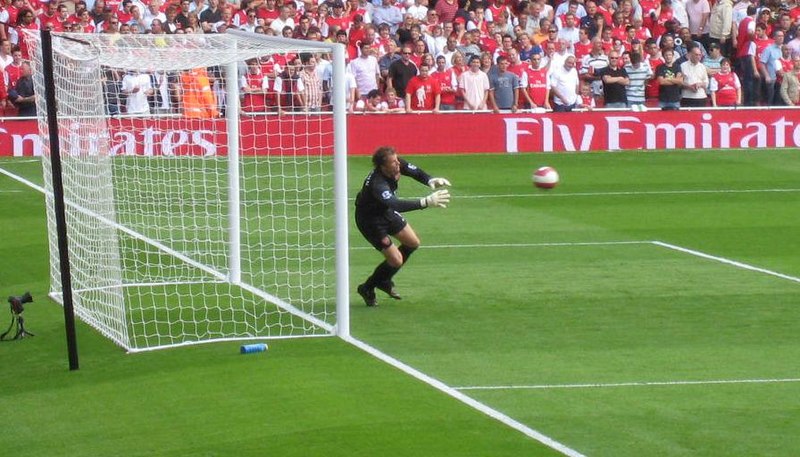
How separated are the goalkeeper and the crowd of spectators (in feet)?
39.4

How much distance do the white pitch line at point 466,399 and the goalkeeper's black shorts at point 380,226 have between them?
1849 millimetres

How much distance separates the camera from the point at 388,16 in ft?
114

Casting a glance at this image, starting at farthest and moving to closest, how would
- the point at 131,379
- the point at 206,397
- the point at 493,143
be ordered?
1. the point at 493,143
2. the point at 131,379
3. the point at 206,397

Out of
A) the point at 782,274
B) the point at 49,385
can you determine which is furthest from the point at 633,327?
the point at 49,385

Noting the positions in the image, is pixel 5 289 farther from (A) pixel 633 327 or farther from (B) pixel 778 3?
(B) pixel 778 3

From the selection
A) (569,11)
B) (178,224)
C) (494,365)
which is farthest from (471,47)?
(494,365)

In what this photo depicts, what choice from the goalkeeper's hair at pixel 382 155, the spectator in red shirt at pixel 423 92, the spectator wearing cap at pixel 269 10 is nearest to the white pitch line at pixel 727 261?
the goalkeeper's hair at pixel 382 155

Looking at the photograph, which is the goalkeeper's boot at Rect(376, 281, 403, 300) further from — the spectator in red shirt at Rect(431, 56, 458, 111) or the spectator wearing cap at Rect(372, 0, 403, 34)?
the spectator wearing cap at Rect(372, 0, 403, 34)

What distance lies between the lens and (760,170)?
1154 inches

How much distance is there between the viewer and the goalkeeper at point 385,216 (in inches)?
608

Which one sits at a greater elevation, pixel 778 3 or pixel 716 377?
pixel 778 3

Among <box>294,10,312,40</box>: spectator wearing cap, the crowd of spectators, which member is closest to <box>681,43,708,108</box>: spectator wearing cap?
the crowd of spectators

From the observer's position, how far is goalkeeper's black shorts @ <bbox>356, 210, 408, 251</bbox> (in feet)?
51.5

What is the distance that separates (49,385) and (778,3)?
29.3 metres
